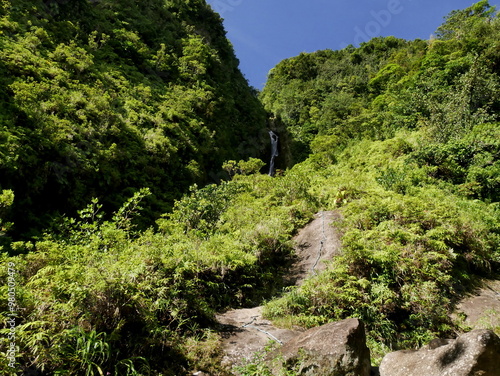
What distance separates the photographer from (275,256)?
8562 millimetres

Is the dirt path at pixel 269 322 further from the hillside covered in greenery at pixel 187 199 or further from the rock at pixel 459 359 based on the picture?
the rock at pixel 459 359

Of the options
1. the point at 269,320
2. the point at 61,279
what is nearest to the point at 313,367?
the point at 269,320

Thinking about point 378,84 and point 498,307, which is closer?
point 498,307

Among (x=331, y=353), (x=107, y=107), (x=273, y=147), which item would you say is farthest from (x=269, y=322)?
(x=273, y=147)

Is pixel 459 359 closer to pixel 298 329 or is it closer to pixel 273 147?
pixel 298 329

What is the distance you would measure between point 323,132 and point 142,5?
21347mm

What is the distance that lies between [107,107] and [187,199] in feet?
22.5

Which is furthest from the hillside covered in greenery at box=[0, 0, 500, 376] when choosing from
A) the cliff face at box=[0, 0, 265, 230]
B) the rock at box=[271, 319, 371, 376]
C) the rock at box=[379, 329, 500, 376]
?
the rock at box=[379, 329, 500, 376]

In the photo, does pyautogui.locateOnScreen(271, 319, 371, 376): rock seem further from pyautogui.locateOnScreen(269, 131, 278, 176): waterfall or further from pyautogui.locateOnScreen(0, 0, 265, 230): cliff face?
pyautogui.locateOnScreen(269, 131, 278, 176): waterfall

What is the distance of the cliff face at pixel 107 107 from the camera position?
9.90 meters

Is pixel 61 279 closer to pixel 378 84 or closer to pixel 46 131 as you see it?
pixel 46 131

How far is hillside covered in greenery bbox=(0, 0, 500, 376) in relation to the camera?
383cm

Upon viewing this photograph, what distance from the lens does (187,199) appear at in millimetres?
11047

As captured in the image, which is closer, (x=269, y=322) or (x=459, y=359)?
(x=459, y=359)
